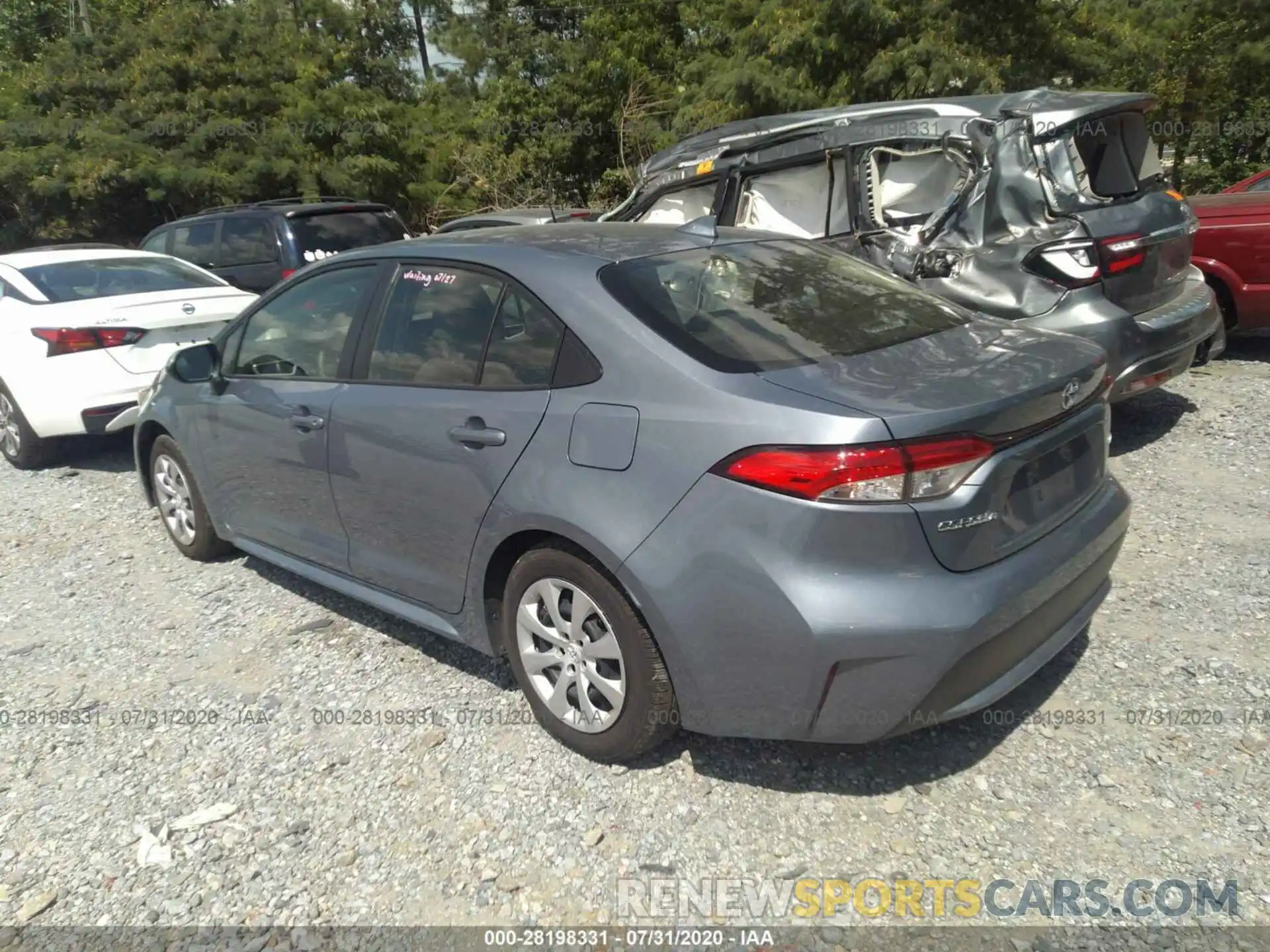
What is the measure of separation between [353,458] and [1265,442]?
16.2ft

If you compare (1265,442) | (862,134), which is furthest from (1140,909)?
(862,134)

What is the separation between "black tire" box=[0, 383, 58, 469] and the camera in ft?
21.7

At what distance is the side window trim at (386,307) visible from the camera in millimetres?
3102

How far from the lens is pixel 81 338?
6.18 meters

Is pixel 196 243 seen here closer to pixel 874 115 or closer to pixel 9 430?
pixel 9 430

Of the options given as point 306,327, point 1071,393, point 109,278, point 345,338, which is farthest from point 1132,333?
point 109,278

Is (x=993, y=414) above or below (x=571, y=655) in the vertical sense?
above

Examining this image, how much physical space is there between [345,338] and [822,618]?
2.25 metres

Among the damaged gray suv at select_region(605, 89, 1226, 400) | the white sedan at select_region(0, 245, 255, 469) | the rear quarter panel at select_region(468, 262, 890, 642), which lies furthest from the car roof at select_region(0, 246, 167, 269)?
the rear quarter panel at select_region(468, 262, 890, 642)

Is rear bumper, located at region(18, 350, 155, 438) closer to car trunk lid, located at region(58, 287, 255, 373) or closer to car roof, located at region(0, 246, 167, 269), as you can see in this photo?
car trunk lid, located at region(58, 287, 255, 373)

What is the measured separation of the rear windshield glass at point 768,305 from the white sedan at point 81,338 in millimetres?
4199

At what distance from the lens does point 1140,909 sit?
2379 mm

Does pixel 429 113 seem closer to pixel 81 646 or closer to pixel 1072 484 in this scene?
pixel 81 646

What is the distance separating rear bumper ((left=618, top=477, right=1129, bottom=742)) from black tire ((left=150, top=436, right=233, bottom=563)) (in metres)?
2.95
